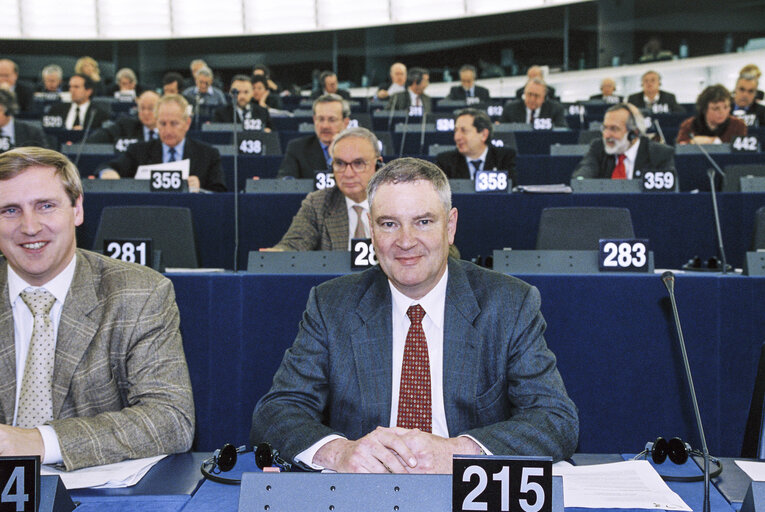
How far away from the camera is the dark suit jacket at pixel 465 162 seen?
5523 millimetres

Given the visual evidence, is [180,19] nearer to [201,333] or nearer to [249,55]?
[249,55]

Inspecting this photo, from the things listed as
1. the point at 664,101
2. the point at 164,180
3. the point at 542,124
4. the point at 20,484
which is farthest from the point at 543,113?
the point at 20,484

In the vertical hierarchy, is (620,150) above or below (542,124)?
below

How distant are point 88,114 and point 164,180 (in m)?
5.10

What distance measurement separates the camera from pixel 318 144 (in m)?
5.60

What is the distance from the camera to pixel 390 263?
187 centimetres

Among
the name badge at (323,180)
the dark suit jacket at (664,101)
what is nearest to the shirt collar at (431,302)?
the name badge at (323,180)

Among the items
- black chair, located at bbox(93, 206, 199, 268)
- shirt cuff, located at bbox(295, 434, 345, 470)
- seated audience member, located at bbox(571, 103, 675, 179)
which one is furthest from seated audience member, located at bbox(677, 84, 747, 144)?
shirt cuff, located at bbox(295, 434, 345, 470)

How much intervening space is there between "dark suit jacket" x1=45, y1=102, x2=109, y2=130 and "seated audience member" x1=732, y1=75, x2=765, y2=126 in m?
6.62

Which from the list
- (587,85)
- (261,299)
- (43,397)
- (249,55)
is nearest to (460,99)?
(587,85)

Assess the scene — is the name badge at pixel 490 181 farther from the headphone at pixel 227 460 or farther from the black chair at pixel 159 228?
the headphone at pixel 227 460

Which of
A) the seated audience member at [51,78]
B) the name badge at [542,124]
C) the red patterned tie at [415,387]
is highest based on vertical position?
the seated audience member at [51,78]

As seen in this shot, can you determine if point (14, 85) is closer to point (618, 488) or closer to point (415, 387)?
point (415, 387)

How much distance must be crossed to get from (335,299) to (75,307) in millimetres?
573
